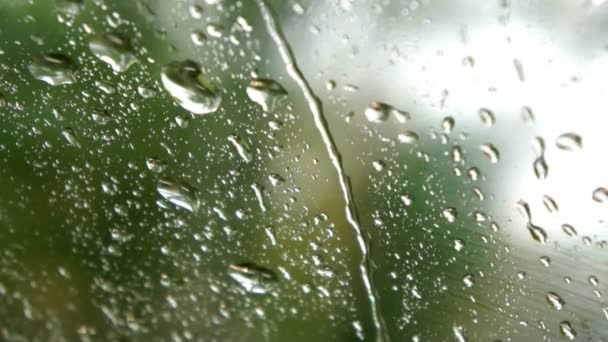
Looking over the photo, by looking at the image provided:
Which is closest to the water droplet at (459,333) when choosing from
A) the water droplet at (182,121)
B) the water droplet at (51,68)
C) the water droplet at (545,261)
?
the water droplet at (545,261)

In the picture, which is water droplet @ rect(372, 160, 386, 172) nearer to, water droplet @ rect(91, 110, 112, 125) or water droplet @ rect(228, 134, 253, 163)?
water droplet @ rect(228, 134, 253, 163)

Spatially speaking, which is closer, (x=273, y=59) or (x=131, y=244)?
(x=131, y=244)

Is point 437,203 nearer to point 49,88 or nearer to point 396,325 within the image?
point 396,325

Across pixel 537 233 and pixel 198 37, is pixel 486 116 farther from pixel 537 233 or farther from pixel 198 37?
pixel 198 37

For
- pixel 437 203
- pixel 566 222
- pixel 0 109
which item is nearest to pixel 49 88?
pixel 0 109

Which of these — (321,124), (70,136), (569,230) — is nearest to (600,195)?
(569,230)

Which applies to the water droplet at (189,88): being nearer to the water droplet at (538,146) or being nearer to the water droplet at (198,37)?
the water droplet at (198,37)

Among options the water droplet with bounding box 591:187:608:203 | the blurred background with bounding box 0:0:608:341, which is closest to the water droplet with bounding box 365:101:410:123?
the blurred background with bounding box 0:0:608:341
